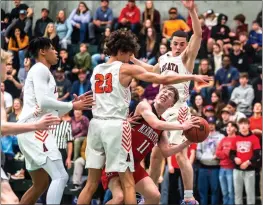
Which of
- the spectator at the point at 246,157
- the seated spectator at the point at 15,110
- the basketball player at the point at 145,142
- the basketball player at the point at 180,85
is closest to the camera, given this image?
the basketball player at the point at 145,142

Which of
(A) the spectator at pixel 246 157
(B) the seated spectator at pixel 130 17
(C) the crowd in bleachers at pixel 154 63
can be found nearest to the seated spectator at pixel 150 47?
(C) the crowd in bleachers at pixel 154 63

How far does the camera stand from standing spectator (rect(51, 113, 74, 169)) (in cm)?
1866

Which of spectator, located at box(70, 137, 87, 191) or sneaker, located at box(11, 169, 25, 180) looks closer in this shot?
spectator, located at box(70, 137, 87, 191)

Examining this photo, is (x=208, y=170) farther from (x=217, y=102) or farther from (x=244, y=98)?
(x=244, y=98)

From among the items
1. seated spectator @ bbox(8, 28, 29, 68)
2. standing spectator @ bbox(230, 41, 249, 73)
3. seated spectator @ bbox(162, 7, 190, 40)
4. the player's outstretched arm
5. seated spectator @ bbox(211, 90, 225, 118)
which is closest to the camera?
the player's outstretched arm

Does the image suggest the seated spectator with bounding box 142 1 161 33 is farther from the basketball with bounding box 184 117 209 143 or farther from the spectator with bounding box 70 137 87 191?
the basketball with bounding box 184 117 209 143

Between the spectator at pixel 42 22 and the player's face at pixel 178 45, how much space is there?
11.9 meters

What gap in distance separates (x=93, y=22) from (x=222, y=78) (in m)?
4.89

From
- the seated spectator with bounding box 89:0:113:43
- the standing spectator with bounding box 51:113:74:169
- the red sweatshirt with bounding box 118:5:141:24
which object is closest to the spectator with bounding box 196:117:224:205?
the standing spectator with bounding box 51:113:74:169

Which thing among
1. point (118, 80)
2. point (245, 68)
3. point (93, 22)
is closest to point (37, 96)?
point (118, 80)

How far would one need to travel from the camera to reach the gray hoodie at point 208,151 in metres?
18.7

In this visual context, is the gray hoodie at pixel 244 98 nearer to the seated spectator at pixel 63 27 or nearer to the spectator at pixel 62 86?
the spectator at pixel 62 86

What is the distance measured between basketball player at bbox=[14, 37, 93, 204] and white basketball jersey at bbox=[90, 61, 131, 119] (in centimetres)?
19

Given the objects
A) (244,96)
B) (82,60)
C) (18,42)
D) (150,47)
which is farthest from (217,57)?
(18,42)
